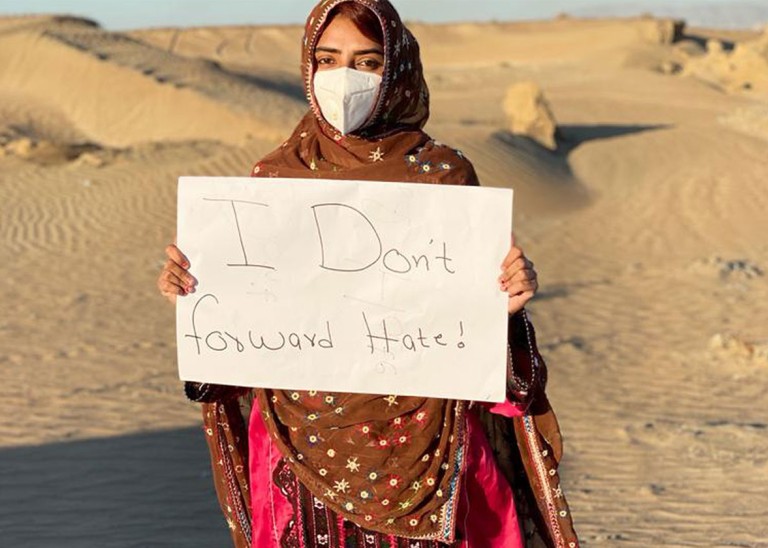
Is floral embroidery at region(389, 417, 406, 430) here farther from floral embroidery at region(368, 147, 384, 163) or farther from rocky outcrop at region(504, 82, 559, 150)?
rocky outcrop at region(504, 82, 559, 150)

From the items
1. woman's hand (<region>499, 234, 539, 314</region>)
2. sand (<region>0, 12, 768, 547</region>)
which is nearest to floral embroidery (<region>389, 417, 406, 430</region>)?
woman's hand (<region>499, 234, 539, 314</region>)

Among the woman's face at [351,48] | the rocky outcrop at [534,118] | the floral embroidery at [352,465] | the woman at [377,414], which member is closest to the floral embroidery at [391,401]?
the woman at [377,414]

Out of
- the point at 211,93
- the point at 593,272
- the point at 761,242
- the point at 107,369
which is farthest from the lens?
the point at 211,93

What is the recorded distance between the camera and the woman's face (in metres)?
2.44

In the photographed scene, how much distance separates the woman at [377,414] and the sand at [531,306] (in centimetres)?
268

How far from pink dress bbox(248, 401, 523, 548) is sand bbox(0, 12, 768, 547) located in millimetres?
2582

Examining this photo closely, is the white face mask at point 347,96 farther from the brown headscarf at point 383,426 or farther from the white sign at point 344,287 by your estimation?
→ the white sign at point 344,287

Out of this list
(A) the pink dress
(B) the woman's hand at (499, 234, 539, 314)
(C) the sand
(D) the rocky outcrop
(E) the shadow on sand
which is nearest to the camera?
(B) the woman's hand at (499, 234, 539, 314)

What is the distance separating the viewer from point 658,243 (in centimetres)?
1324

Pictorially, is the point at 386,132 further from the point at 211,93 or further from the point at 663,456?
the point at 211,93

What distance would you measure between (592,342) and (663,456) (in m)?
2.83

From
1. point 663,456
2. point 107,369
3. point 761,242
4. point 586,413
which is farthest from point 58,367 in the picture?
point 761,242

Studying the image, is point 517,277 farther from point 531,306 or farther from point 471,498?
point 531,306

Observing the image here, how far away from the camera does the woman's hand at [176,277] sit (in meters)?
2.45
